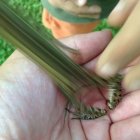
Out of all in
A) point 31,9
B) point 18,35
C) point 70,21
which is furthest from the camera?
point 31,9

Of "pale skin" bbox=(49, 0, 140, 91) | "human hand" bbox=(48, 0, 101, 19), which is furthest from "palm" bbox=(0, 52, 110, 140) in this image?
"human hand" bbox=(48, 0, 101, 19)

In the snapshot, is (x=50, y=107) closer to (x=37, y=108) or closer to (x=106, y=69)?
(x=37, y=108)

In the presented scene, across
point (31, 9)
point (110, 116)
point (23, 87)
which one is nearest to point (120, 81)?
point (110, 116)

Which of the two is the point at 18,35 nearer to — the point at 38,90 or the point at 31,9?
the point at 38,90

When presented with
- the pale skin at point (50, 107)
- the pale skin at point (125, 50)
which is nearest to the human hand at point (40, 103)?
the pale skin at point (50, 107)

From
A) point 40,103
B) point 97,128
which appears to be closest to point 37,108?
point 40,103

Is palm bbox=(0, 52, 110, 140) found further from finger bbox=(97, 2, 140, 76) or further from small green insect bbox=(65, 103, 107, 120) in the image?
finger bbox=(97, 2, 140, 76)

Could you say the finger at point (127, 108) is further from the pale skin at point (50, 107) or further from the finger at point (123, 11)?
the finger at point (123, 11)

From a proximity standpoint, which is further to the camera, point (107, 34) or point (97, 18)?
point (97, 18)
